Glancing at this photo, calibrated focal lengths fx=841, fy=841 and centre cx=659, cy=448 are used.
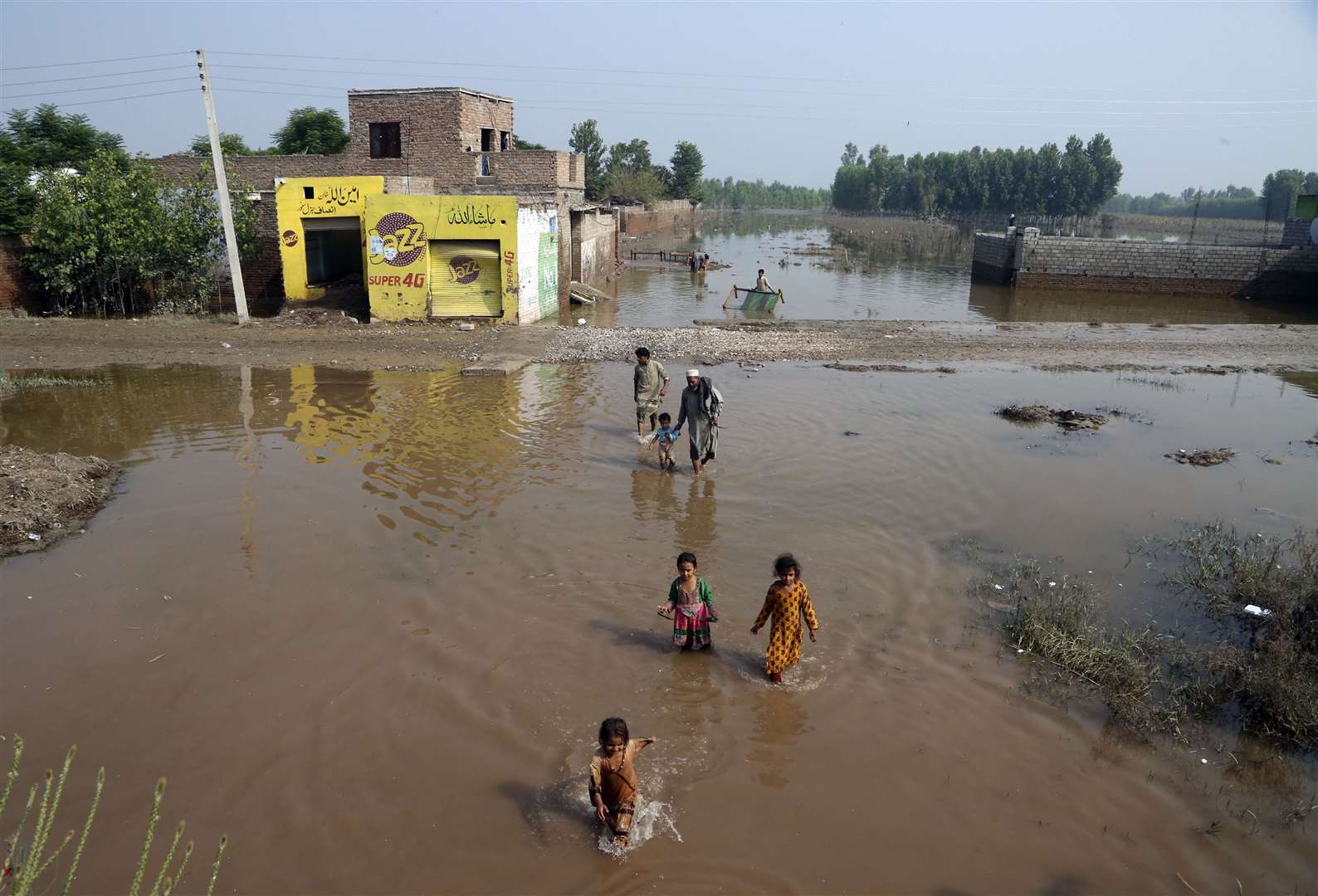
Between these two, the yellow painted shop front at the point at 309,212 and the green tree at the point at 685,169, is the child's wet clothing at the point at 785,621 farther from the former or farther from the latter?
the green tree at the point at 685,169

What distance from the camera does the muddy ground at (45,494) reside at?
305 inches

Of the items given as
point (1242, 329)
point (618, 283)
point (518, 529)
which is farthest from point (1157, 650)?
point (618, 283)

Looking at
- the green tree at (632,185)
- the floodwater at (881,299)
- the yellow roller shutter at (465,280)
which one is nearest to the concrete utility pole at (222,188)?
the yellow roller shutter at (465,280)

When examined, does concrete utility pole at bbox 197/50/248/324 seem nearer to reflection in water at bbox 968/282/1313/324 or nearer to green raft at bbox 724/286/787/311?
green raft at bbox 724/286/787/311

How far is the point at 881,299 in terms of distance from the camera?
1172 inches

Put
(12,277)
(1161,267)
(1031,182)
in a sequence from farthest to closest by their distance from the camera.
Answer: (1031,182) < (1161,267) < (12,277)

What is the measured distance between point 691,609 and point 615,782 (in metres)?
1.78

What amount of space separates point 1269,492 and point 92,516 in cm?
1293

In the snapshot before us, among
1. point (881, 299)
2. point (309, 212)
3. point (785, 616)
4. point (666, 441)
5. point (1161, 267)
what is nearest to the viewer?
point (785, 616)

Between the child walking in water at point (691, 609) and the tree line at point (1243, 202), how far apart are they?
36364mm

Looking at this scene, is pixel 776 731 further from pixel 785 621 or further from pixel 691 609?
pixel 691 609

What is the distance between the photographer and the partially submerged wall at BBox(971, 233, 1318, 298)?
30.8 m

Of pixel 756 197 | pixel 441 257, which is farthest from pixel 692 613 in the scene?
pixel 756 197

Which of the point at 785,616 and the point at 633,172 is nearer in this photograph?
the point at 785,616
